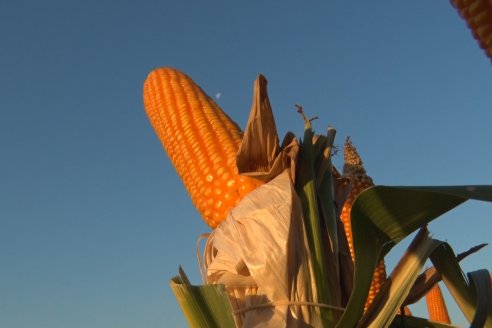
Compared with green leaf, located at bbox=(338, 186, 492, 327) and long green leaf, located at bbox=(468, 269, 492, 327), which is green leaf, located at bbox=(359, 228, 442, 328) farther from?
long green leaf, located at bbox=(468, 269, 492, 327)

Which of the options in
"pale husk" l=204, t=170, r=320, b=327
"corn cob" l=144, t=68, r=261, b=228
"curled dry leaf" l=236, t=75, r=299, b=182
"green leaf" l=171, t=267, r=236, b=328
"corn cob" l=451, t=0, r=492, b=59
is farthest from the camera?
"corn cob" l=144, t=68, r=261, b=228

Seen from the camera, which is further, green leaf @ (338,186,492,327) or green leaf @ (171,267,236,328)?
green leaf @ (171,267,236,328)

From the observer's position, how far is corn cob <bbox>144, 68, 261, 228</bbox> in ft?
8.46

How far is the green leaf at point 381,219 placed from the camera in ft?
5.14

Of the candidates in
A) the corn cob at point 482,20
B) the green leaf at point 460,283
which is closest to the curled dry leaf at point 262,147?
the green leaf at point 460,283

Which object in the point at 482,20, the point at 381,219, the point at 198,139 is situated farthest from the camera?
the point at 198,139

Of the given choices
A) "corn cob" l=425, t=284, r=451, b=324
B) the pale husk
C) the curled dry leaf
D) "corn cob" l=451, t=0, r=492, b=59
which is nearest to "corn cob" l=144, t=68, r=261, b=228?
the curled dry leaf

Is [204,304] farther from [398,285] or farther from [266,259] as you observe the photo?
[398,285]

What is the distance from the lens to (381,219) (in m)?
1.70

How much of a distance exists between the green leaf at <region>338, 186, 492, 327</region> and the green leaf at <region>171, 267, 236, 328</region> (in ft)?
1.21

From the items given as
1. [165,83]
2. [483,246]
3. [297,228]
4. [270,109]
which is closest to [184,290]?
[297,228]

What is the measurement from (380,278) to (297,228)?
1252 millimetres

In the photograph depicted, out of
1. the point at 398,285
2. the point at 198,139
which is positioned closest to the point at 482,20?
the point at 398,285

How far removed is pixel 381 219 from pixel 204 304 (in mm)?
615
